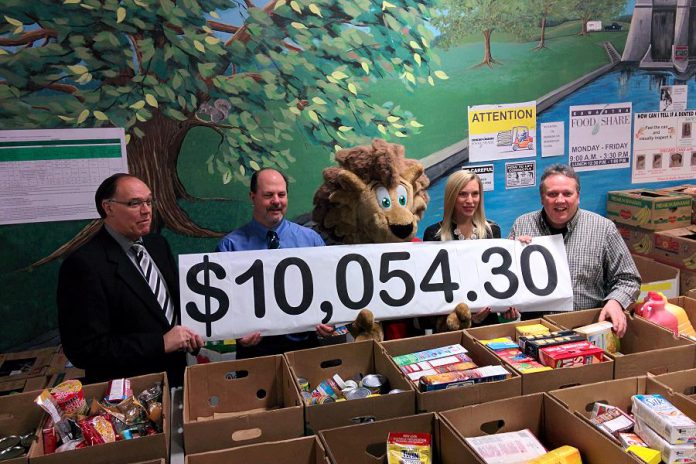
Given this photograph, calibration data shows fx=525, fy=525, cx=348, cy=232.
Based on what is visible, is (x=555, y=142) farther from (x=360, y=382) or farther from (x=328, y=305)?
(x=360, y=382)

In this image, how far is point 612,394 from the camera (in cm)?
164

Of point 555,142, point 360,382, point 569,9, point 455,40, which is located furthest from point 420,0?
point 360,382

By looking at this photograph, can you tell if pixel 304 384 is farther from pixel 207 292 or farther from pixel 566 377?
pixel 566 377

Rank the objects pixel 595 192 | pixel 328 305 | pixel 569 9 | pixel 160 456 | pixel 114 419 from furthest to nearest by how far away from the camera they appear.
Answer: pixel 595 192 → pixel 569 9 → pixel 328 305 → pixel 114 419 → pixel 160 456

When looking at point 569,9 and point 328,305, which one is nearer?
point 328,305

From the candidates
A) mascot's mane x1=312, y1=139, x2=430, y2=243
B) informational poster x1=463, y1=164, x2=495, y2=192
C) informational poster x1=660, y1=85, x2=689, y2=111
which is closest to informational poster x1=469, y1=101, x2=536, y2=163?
informational poster x1=463, y1=164, x2=495, y2=192

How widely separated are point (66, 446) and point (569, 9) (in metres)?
4.95

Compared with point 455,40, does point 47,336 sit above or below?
below

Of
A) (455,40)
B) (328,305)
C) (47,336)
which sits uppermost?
(455,40)

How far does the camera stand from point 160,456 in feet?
4.55

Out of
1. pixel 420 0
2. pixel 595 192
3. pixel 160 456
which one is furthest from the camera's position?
pixel 595 192

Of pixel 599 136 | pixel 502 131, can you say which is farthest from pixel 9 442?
pixel 599 136

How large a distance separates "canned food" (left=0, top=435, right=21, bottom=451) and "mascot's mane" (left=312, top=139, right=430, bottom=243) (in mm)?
1632

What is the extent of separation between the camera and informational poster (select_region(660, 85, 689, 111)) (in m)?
5.09
